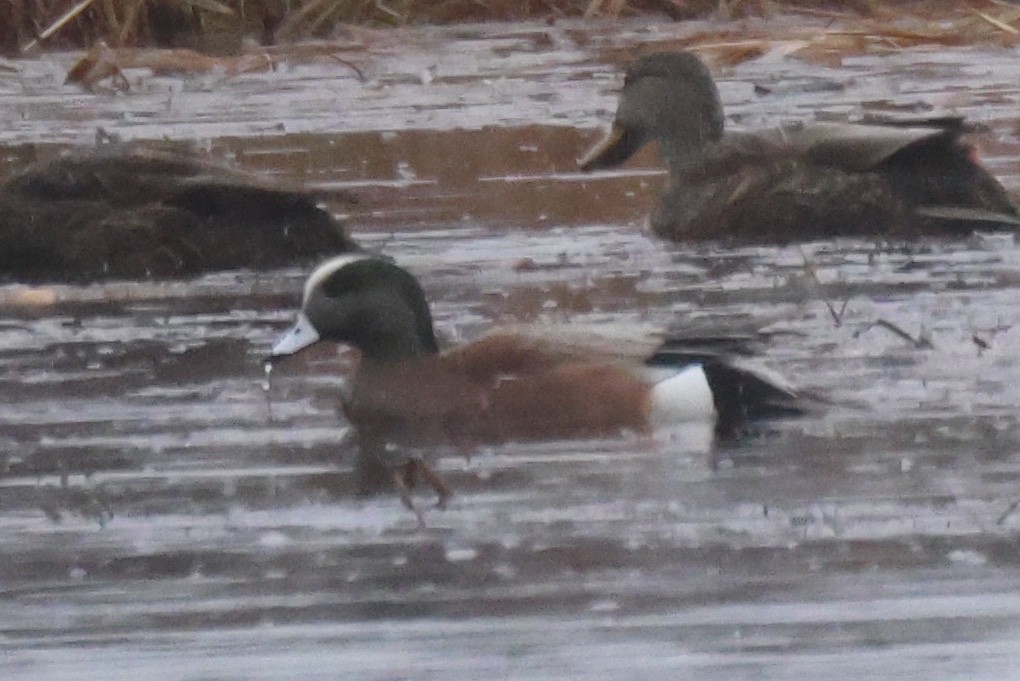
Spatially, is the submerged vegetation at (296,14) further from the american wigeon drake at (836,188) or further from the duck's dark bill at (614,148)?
the american wigeon drake at (836,188)

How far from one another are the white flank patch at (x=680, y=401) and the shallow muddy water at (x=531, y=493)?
14cm

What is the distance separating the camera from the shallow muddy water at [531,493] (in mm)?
3545

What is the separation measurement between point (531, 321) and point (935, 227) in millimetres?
1507

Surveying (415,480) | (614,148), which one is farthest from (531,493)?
(614,148)

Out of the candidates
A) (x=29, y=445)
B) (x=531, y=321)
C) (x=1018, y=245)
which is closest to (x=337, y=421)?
(x=29, y=445)

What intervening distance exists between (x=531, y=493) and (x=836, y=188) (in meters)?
2.93

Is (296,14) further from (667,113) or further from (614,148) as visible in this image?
(667,113)

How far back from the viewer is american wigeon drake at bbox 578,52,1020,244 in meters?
7.02

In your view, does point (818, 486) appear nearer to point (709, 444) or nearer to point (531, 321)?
point (709, 444)

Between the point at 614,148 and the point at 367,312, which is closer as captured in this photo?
the point at 367,312

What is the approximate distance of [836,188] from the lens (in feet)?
23.4

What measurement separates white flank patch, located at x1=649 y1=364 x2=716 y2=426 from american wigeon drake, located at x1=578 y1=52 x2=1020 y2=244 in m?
2.19

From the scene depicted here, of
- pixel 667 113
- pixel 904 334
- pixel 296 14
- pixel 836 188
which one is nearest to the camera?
pixel 904 334

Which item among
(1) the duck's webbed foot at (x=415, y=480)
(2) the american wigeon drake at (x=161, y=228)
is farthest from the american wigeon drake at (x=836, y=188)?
(1) the duck's webbed foot at (x=415, y=480)
